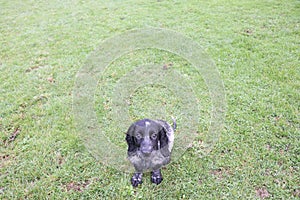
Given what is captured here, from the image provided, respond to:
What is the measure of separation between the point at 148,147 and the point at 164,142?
294 mm

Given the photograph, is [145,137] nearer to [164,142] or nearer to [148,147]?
[148,147]

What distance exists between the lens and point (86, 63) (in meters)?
4.62

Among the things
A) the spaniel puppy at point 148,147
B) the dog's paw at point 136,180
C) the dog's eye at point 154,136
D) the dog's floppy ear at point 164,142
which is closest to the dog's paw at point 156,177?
the spaniel puppy at point 148,147

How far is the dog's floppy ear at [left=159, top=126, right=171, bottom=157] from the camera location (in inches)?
84.2

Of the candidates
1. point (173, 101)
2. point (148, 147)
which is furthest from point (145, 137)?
point (173, 101)

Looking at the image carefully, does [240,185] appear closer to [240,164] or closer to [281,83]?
[240,164]

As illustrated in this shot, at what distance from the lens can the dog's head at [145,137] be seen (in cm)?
197

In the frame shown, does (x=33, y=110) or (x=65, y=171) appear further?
(x=33, y=110)

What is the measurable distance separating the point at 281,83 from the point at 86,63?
135 inches

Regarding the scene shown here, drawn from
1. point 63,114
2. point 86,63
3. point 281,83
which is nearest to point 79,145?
point 63,114

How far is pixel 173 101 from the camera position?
3.57 m

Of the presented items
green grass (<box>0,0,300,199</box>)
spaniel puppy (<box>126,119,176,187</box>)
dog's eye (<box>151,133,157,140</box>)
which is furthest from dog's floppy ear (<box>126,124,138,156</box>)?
green grass (<box>0,0,300,199</box>)

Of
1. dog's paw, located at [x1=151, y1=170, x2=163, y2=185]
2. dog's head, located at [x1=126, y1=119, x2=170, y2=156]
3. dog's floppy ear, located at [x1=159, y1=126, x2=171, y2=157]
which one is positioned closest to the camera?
dog's head, located at [x1=126, y1=119, x2=170, y2=156]

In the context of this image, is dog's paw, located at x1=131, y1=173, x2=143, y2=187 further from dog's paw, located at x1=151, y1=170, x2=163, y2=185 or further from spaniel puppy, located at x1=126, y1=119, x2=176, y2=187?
dog's paw, located at x1=151, y1=170, x2=163, y2=185
